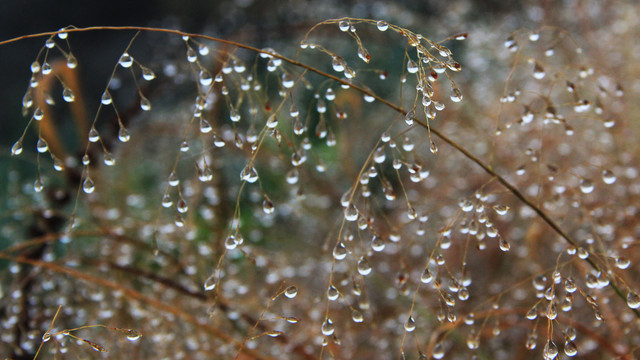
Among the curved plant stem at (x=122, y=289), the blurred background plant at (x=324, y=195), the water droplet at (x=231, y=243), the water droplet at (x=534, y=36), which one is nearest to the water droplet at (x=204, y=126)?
the blurred background plant at (x=324, y=195)

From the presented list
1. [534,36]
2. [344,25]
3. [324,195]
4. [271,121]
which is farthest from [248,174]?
[324,195]

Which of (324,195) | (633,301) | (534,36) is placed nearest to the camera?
(633,301)

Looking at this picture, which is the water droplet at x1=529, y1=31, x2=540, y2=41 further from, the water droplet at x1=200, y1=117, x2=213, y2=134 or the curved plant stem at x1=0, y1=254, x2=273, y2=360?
the curved plant stem at x1=0, y1=254, x2=273, y2=360

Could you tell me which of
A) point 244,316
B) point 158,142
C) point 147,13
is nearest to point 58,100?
point 147,13

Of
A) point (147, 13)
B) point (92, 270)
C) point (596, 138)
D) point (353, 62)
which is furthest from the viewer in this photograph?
point (147, 13)

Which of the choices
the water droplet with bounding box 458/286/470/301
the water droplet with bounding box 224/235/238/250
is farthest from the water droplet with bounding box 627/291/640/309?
the water droplet with bounding box 224/235/238/250

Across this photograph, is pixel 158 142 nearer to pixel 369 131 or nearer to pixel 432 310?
pixel 369 131

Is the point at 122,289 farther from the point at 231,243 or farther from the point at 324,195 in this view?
the point at 324,195

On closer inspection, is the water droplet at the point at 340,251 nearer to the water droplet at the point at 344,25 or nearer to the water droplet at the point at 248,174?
the water droplet at the point at 248,174
